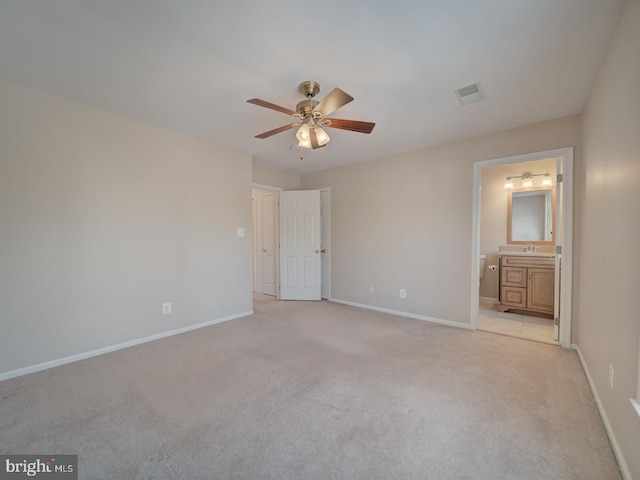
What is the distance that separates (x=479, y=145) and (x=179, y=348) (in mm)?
4289

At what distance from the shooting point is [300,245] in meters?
5.11

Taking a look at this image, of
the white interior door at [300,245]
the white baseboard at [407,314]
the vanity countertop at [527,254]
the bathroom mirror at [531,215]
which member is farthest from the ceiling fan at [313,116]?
the bathroom mirror at [531,215]

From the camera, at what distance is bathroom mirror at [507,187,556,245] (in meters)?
4.29

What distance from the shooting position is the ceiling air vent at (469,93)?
90.0 inches

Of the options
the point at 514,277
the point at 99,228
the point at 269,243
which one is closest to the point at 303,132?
the point at 99,228

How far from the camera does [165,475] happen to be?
1.36 meters

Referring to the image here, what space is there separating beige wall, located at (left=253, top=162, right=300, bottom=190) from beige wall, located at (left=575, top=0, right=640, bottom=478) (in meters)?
4.19

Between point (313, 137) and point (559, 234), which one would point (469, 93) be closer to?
point (313, 137)

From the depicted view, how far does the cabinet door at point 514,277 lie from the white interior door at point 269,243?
3958 millimetres

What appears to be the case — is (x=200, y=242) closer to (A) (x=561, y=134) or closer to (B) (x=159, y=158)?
(B) (x=159, y=158)

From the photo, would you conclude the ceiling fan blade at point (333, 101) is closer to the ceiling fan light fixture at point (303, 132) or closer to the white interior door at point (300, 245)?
the ceiling fan light fixture at point (303, 132)

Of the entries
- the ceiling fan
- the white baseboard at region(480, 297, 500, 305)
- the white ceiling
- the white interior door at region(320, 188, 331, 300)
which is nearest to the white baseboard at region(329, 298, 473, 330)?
the white interior door at region(320, 188, 331, 300)

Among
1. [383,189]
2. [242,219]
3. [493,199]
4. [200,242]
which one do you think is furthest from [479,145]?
[200,242]

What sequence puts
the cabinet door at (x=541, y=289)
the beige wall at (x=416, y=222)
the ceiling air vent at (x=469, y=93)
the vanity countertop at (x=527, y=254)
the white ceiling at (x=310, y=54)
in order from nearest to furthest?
the white ceiling at (x=310, y=54) < the ceiling air vent at (x=469, y=93) < the beige wall at (x=416, y=222) < the cabinet door at (x=541, y=289) < the vanity countertop at (x=527, y=254)
